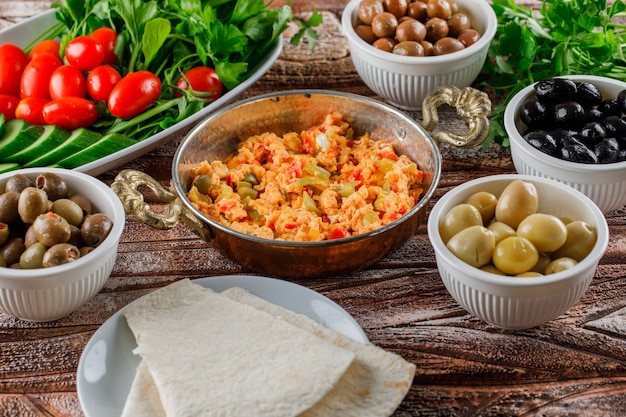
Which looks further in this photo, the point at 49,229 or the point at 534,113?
the point at 534,113

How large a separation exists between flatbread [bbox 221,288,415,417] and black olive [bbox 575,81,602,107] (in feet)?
3.85

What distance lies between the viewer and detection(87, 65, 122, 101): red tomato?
291cm

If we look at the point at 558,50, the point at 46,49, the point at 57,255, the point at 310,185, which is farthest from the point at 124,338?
the point at 558,50

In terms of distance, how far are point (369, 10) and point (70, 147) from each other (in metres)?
1.24

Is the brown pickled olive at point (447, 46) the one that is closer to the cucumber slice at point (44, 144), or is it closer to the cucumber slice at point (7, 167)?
the cucumber slice at point (44, 144)

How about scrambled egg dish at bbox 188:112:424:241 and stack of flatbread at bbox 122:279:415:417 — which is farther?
scrambled egg dish at bbox 188:112:424:241

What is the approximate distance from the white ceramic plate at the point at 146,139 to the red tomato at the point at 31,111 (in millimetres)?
348

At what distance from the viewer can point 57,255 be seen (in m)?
2.09

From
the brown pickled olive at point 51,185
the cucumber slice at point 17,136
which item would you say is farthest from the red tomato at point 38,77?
the brown pickled olive at point 51,185

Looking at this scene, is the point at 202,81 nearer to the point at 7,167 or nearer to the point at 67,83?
the point at 67,83

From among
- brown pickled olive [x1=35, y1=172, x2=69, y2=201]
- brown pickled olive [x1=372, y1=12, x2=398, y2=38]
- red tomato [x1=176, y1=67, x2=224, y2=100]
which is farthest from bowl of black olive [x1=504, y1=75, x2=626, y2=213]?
brown pickled olive [x1=35, y1=172, x2=69, y2=201]

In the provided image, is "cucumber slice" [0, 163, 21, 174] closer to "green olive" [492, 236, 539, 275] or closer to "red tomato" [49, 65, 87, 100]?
"red tomato" [49, 65, 87, 100]

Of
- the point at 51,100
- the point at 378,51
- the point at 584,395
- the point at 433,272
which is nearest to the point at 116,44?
the point at 51,100

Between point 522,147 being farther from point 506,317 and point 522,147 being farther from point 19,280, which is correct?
point 19,280
